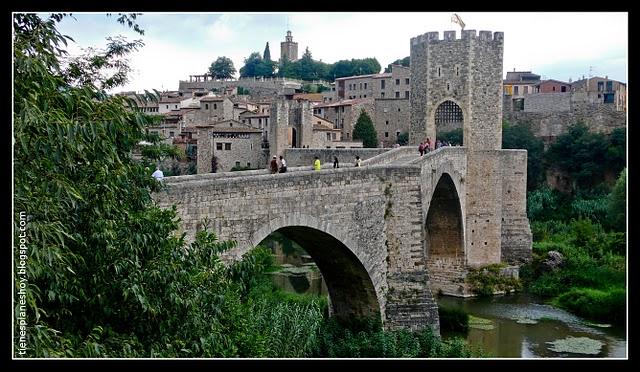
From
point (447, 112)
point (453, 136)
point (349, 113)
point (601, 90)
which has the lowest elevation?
point (453, 136)

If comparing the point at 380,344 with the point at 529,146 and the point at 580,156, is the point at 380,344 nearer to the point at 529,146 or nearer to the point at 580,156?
the point at 580,156

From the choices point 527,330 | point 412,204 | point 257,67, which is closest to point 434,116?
point 527,330

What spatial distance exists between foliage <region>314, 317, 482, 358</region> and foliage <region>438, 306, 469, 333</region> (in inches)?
178

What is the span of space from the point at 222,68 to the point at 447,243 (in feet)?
A: 211

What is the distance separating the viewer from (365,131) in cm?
4625

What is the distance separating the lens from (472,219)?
25688 mm

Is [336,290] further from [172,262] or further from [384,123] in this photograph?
[384,123]

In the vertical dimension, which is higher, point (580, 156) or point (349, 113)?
point (349, 113)

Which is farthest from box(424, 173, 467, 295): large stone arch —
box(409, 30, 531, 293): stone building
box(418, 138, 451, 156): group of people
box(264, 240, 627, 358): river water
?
box(418, 138, 451, 156): group of people

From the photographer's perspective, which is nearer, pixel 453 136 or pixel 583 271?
pixel 583 271

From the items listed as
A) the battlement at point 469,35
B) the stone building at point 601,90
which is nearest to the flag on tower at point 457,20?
the battlement at point 469,35

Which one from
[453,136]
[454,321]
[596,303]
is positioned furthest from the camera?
[453,136]
